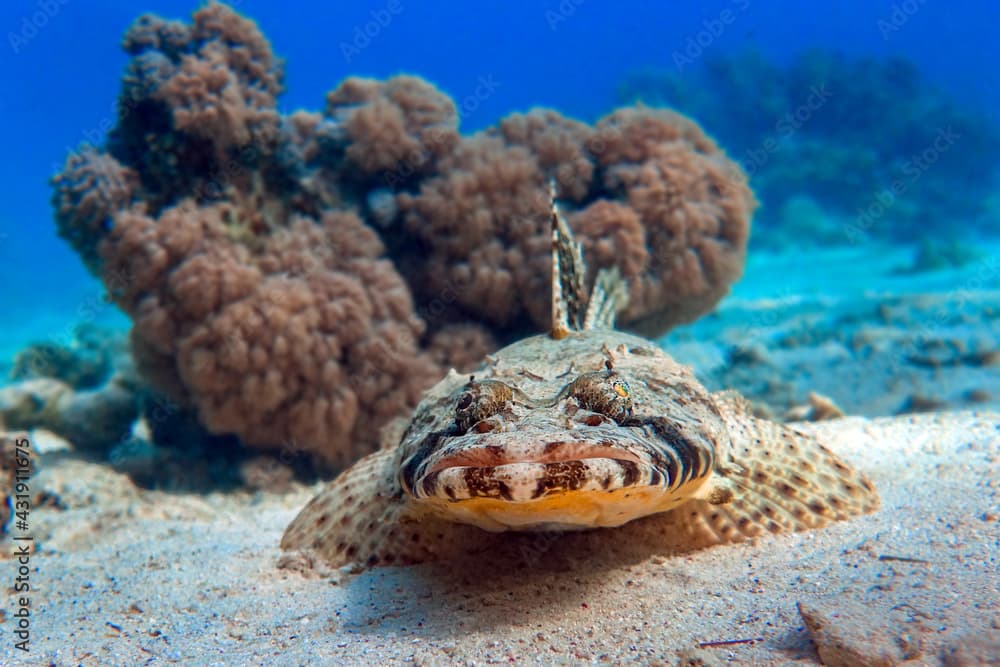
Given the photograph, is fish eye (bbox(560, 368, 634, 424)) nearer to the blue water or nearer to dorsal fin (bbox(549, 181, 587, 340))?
dorsal fin (bbox(549, 181, 587, 340))

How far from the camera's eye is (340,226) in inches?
269

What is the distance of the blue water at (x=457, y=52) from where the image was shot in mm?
43719

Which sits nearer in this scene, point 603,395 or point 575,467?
point 575,467

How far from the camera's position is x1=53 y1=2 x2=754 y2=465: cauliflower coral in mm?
5883

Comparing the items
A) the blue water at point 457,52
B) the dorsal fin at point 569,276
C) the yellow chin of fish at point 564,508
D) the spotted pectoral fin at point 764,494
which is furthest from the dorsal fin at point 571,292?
the blue water at point 457,52

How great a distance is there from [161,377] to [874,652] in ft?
22.0

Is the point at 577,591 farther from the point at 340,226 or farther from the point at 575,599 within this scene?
the point at 340,226

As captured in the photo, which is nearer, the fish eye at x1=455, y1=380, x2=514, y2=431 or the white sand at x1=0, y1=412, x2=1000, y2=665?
the white sand at x1=0, y1=412, x2=1000, y2=665

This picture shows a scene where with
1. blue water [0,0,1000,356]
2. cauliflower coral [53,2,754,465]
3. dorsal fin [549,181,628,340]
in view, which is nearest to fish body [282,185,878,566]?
dorsal fin [549,181,628,340]

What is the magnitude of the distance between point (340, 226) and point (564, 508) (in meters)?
5.50

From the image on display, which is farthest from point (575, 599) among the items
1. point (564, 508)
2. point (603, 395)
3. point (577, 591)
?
point (603, 395)

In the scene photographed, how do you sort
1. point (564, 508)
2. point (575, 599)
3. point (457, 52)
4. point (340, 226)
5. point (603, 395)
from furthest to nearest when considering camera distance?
point (457, 52) < point (340, 226) < point (603, 395) < point (575, 599) < point (564, 508)

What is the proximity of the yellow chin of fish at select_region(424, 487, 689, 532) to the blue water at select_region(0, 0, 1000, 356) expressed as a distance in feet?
98.7

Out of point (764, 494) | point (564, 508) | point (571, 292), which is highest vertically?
point (571, 292)
